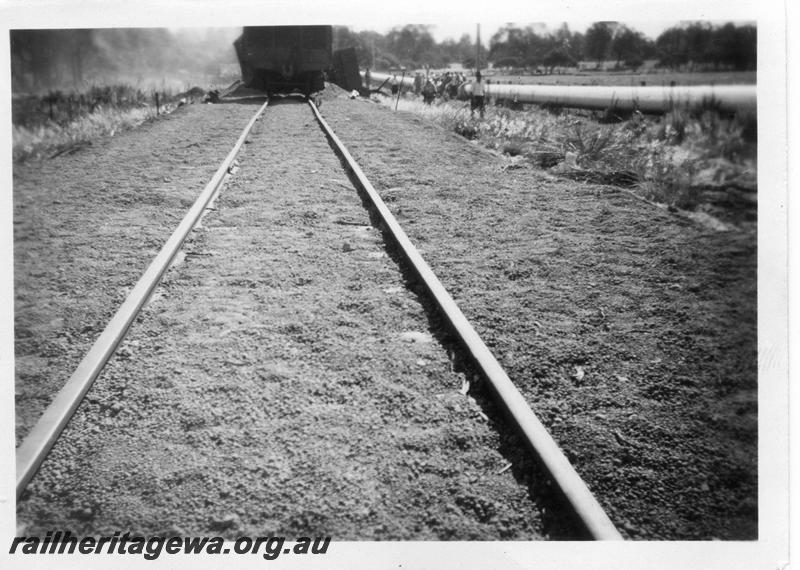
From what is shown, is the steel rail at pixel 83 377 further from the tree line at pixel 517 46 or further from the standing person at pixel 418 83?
the standing person at pixel 418 83

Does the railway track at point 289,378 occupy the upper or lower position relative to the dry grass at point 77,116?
lower

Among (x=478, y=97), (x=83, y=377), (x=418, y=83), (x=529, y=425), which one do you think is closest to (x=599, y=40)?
(x=529, y=425)

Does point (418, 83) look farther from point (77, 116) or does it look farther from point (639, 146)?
point (639, 146)

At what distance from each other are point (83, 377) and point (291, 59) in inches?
545

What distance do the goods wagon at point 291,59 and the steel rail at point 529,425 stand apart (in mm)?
11729

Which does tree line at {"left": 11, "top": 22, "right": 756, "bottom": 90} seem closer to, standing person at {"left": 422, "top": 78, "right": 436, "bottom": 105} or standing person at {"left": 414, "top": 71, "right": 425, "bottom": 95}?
standing person at {"left": 422, "top": 78, "right": 436, "bottom": 105}

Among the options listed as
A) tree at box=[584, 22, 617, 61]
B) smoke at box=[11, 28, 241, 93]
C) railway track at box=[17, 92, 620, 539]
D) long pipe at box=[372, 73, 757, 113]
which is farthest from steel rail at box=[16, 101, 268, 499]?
long pipe at box=[372, 73, 757, 113]

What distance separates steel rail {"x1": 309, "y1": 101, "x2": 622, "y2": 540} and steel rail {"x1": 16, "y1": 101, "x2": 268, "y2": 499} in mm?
1482

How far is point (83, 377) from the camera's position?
6.65 feet

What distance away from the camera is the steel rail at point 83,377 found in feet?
5.49

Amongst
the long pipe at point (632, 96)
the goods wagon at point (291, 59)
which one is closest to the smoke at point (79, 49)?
the long pipe at point (632, 96)

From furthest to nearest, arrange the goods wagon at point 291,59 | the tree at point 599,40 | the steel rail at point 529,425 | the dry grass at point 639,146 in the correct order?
the goods wagon at point 291,59
the dry grass at point 639,146
the tree at point 599,40
the steel rail at point 529,425

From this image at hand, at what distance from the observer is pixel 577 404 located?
204cm

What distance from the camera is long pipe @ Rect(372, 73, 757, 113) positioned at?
2279 mm
